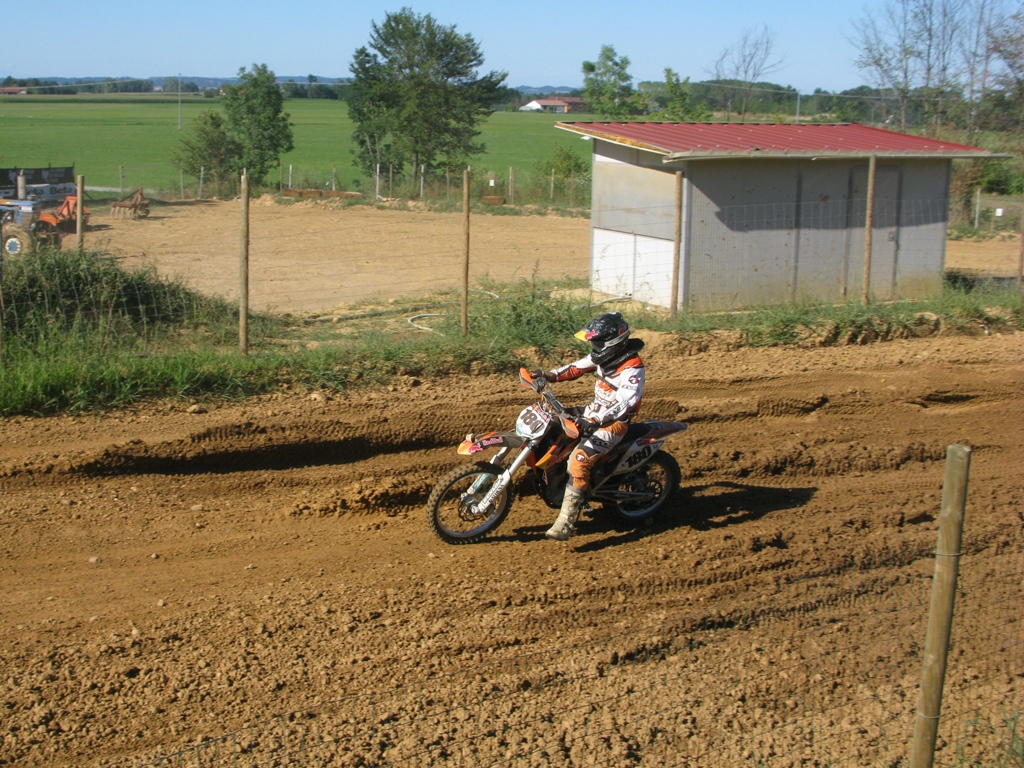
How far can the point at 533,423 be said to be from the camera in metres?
6.91

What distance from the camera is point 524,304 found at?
40.2ft

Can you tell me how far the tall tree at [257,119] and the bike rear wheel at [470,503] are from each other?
33.7m

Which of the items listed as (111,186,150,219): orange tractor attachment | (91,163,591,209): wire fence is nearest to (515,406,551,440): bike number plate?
(111,186,150,219): orange tractor attachment

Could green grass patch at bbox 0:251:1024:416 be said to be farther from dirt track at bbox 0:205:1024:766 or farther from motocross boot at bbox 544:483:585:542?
motocross boot at bbox 544:483:585:542

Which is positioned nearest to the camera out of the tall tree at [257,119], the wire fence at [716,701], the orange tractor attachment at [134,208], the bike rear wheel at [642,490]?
the wire fence at [716,701]

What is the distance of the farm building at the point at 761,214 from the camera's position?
48.7 ft

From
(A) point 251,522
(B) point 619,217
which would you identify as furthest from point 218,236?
(A) point 251,522

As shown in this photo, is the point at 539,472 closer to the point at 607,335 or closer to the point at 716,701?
the point at 607,335

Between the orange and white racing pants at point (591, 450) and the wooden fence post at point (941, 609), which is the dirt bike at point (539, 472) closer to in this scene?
the orange and white racing pants at point (591, 450)

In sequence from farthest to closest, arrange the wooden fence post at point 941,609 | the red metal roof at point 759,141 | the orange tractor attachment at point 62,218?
the orange tractor attachment at point 62,218, the red metal roof at point 759,141, the wooden fence post at point 941,609

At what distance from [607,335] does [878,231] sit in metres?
11.0

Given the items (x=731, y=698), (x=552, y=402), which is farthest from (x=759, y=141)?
(x=731, y=698)

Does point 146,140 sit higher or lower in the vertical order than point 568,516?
higher

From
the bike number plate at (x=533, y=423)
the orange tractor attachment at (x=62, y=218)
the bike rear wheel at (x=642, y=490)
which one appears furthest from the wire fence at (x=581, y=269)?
the bike number plate at (x=533, y=423)
